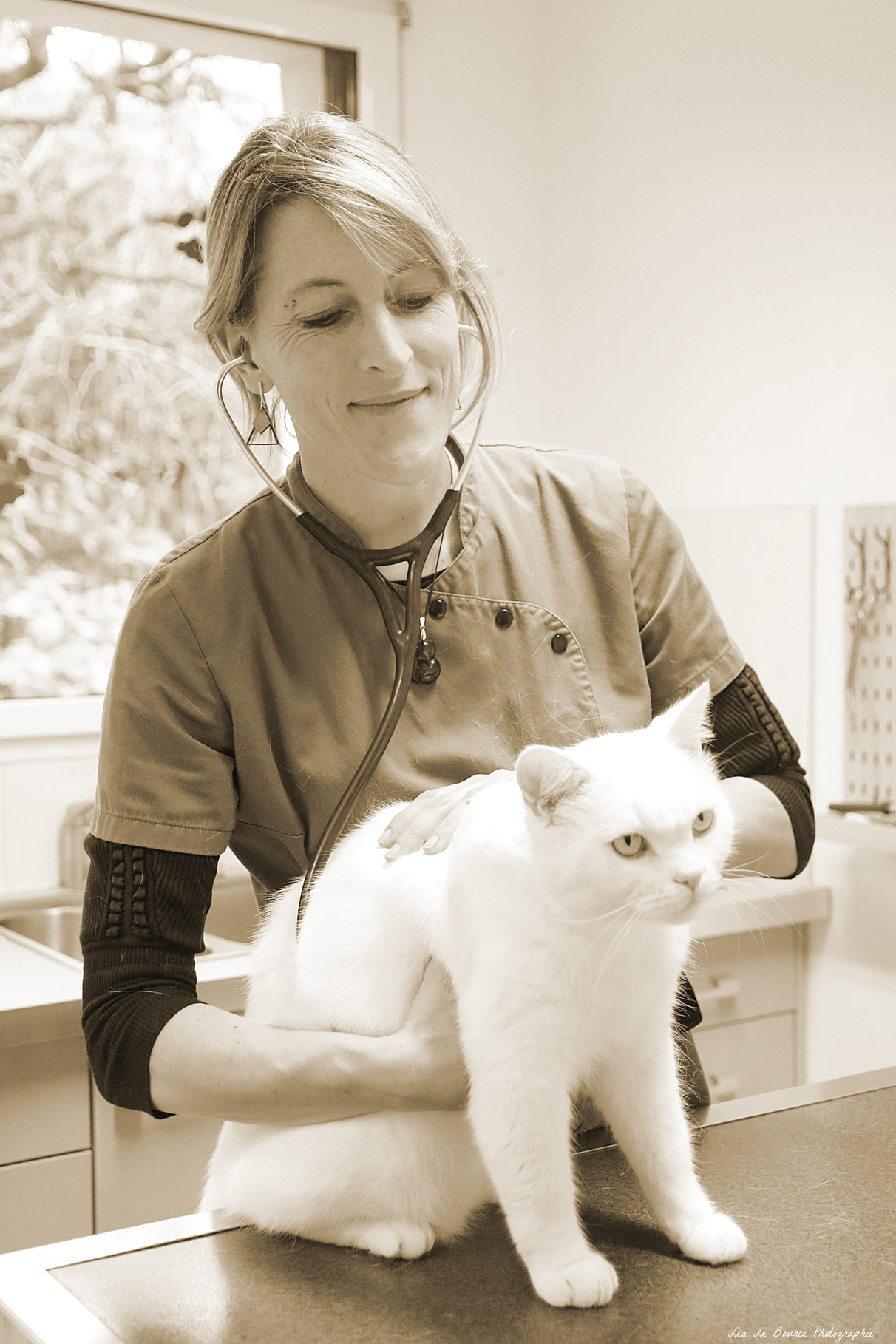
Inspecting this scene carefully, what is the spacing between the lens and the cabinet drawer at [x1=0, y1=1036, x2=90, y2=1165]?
5.79ft

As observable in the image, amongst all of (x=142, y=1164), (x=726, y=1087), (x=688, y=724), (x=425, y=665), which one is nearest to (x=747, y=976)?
(x=726, y=1087)

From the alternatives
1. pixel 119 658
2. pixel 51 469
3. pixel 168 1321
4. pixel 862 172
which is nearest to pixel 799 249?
pixel 862 172

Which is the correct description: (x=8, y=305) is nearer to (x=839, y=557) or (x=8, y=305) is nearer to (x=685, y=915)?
(x=839, y=557)

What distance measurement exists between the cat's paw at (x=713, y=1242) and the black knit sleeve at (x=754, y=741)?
14.0 inches

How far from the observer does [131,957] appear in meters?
0.95

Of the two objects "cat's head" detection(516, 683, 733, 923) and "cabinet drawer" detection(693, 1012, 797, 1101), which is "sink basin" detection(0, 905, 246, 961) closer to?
"cabinet drawer" detection(693, 1012, 797, 1101)

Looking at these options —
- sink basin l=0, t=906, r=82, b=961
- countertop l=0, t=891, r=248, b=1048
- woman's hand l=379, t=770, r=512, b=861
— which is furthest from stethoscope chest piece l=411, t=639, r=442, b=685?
sink basin l=0, t=906, r=82, b=961

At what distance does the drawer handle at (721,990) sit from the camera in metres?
2.31

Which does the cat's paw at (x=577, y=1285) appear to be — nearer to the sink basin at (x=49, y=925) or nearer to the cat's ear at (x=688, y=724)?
the cat's ear at (x=688, y=724)

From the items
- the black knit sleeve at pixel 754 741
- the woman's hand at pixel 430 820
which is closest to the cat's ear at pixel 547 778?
the woman's hand at pixel 430 820

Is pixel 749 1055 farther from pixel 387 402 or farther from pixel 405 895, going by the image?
pixel 387 402

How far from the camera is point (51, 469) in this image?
8.77 feet

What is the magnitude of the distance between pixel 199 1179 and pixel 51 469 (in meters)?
1.52

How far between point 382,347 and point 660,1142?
59 centimetres
